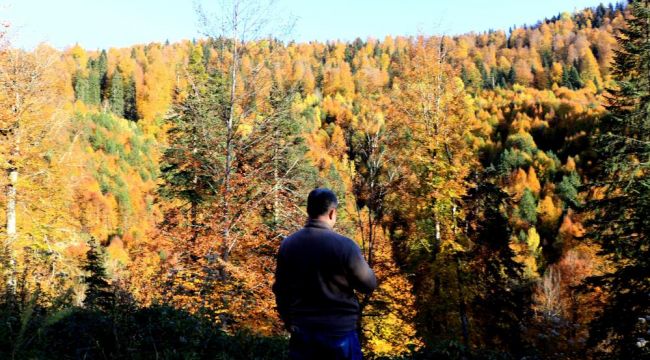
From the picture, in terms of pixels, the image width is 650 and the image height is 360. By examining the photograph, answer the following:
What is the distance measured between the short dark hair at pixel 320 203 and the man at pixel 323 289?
0.10 m

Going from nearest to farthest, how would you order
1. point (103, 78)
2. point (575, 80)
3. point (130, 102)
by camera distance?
point (130, 102) < point (103, 78) < point (575, 80)

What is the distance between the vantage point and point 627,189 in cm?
1477

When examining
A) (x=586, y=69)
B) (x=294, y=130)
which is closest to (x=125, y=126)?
(x=294, y=130)

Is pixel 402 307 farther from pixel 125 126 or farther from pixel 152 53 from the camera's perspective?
pixel 152 53

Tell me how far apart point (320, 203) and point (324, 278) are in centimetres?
53

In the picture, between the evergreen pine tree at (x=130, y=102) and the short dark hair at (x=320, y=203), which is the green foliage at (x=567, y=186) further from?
the evergreen pine tree at (x=130, y=102)

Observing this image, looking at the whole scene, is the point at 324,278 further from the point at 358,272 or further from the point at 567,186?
the point at 567,186

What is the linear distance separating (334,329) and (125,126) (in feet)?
362

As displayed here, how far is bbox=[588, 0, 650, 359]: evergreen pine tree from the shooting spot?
544 inches

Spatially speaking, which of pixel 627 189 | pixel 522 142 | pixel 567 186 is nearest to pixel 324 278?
pixel 627 189

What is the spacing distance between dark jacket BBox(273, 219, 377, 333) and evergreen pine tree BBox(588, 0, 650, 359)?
43.6ft

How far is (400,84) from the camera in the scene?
20672mm

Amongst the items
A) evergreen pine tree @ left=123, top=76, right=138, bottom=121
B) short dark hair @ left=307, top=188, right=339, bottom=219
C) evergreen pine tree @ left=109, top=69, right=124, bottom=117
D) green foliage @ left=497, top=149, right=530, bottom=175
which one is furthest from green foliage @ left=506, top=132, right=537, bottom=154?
short dark hair @ left=307, top=188, right=339, bottom=219

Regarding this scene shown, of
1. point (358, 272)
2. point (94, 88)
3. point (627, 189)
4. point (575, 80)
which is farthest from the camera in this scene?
point (575, 80)
